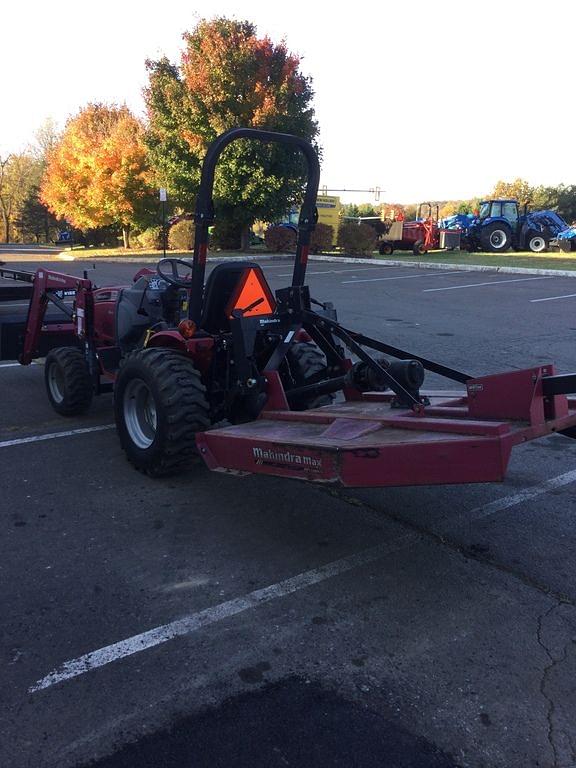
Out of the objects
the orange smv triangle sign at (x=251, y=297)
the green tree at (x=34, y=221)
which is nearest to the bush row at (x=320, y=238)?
the orange smv triangle sign at (x=251, y=297)

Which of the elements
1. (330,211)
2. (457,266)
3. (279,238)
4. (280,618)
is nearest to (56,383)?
(280,618)

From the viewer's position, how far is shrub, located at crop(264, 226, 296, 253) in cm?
3012

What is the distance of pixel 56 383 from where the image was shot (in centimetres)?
679

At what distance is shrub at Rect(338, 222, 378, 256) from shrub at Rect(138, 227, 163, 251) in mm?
9399

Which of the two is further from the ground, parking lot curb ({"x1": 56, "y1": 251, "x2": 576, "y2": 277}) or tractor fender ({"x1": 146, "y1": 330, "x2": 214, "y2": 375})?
parking lot curb ({"x1": 56, "y1": 251, "x2": 576, "y2": 277})

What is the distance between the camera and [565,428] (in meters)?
3.85

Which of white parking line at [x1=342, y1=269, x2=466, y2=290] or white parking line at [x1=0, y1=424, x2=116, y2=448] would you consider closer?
white parking line at [x1=0, y1=424, x2=116, y2=448]

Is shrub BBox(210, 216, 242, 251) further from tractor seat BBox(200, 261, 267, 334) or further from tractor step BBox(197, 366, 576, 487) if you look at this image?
tractor step BBox(197, 366, 576, 487)

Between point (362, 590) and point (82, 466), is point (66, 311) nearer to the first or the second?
point (82, 466)

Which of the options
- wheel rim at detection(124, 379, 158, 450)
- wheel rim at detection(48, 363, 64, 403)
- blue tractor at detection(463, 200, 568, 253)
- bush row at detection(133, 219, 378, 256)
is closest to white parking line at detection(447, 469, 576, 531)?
wheel rim at detection(124, 379, 158, 450)

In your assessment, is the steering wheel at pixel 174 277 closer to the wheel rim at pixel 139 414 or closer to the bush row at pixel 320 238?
the wheel rim at pixel 139 414

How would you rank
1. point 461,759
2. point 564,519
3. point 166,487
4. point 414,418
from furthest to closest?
1. point 166,487
2. point 564,519
3. point 414,418
4. point 461,759

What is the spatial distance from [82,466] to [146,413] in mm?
712

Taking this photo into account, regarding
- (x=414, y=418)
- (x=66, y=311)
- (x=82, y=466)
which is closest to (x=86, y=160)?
(x=66, y=311)
